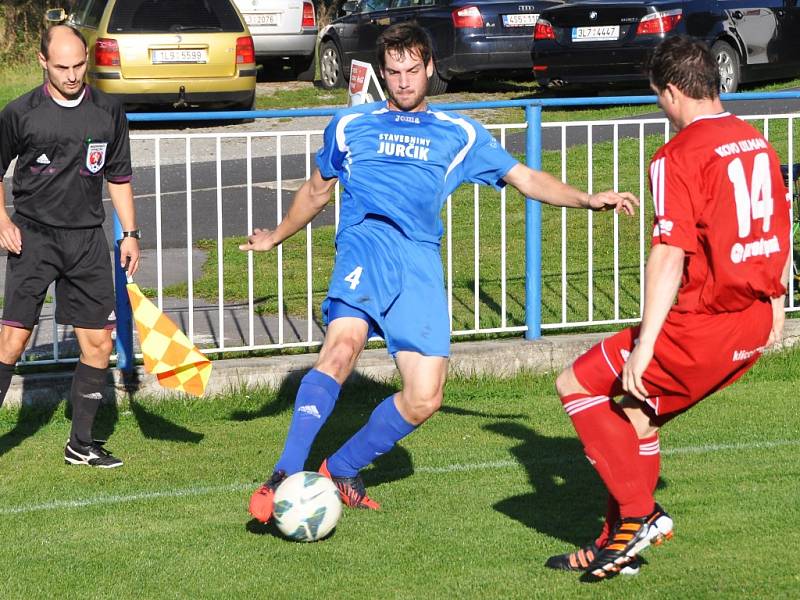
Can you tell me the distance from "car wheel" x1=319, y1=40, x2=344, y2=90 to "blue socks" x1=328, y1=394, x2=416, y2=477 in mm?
17062

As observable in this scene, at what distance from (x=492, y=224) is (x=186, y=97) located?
7.26 m

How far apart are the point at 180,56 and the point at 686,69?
47.1ft

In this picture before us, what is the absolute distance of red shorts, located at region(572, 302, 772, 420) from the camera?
4676 mm

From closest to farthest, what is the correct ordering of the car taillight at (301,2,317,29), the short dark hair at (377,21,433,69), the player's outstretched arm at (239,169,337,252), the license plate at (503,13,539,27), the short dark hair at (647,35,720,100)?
the short dark hair at (647,35,720,100)
the short dark hair at (377,21,433,69)
the player's outstretched arm at (239,169,337,252)
the license plate at (503,13,539,27)
the car taillight at (301,2,317,29)

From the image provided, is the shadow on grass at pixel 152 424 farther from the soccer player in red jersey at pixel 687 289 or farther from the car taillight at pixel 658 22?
the car taillight at pixel 658 22

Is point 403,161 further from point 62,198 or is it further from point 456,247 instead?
point 456,247

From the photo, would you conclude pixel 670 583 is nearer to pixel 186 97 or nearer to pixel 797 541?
pixel 797 541

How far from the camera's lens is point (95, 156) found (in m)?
6.43

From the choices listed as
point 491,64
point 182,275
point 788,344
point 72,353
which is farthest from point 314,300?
point 491,64

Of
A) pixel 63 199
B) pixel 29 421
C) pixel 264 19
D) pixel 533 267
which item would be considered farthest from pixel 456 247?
pixel 264 19

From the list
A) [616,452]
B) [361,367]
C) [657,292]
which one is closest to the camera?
[657,292]

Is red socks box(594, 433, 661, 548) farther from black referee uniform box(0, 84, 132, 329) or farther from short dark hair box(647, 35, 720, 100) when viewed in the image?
black referee uniform box(0, 84, 132, 329)

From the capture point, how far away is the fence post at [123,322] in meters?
7.80

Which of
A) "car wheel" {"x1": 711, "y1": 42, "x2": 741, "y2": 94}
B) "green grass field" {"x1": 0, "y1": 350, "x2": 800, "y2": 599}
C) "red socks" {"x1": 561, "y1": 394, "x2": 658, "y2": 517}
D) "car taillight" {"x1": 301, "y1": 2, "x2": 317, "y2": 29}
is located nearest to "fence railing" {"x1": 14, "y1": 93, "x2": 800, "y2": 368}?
"green grass field" {"x1": 0, "y1": 350, "x2": 800, "y2": 599}
